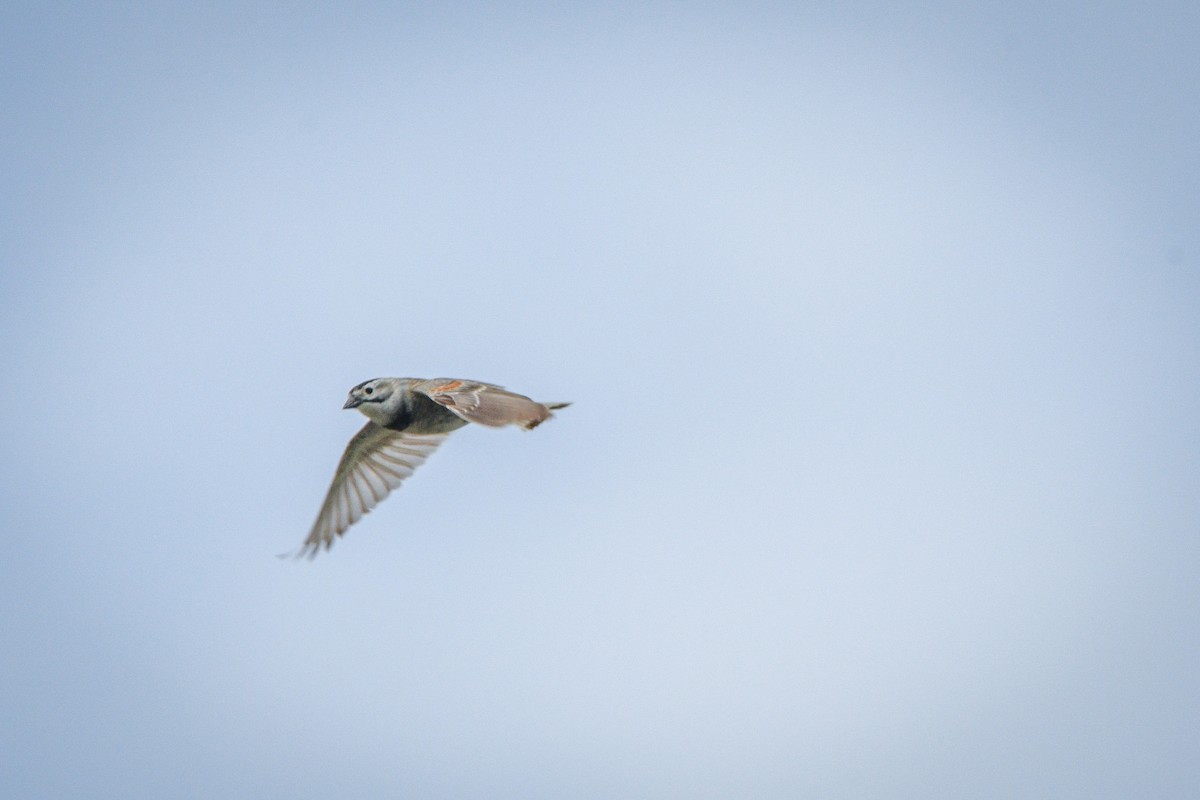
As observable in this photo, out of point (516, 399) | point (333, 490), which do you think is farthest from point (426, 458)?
point (516, 399)

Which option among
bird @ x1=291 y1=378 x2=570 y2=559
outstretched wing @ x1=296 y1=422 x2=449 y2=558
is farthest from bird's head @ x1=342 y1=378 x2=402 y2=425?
outstretched wing @ x1=296 y1=422 x2=449 y2=558

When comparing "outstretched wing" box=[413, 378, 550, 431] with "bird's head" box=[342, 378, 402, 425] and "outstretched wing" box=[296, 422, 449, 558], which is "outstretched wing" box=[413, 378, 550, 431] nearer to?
"bird's head" box=[342, 378, 402, 425]

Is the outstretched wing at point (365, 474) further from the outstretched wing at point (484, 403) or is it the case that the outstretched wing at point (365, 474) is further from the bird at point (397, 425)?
the outstretched wing at point (484, 403)

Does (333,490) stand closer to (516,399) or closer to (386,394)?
(386,394)

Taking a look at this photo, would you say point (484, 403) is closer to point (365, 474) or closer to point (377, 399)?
point (377, 399)

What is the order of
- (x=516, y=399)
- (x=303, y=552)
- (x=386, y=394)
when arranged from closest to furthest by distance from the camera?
(x=516, y=399)
(x=386, y=394)
(x=303, y=552)
